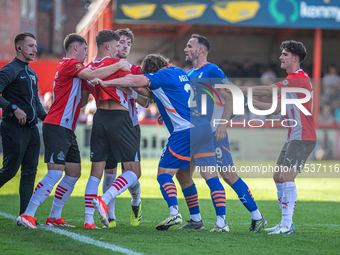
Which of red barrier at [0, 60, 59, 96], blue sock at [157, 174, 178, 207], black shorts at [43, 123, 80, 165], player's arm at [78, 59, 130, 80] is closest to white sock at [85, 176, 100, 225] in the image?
black shorts at [43, 123, 80, 165]

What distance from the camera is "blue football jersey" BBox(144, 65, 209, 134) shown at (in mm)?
4961

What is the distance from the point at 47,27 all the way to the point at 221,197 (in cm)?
4542

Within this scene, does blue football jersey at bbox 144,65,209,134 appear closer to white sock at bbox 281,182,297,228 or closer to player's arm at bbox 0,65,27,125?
white sock at bbox 281,182,297,228

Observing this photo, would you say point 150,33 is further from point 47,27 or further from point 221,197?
point 47,27

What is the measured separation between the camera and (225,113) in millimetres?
5258

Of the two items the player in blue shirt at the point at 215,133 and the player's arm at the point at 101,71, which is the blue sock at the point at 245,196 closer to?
the player in blue shirt at the point at 215,133

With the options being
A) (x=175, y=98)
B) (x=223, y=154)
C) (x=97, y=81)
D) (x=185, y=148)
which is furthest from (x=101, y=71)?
(x=223, y=154)

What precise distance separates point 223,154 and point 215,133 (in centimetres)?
35

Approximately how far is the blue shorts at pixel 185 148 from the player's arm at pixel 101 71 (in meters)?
0.96

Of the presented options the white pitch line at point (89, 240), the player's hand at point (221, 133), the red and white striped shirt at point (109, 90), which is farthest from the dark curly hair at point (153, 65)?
the white pitch line at point (89, 240)

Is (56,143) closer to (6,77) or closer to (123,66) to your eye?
(6,77)

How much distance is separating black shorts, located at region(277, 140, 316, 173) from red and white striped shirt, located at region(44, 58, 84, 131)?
2503 mm

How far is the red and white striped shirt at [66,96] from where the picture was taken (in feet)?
17.1

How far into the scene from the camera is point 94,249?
13.5 feet
